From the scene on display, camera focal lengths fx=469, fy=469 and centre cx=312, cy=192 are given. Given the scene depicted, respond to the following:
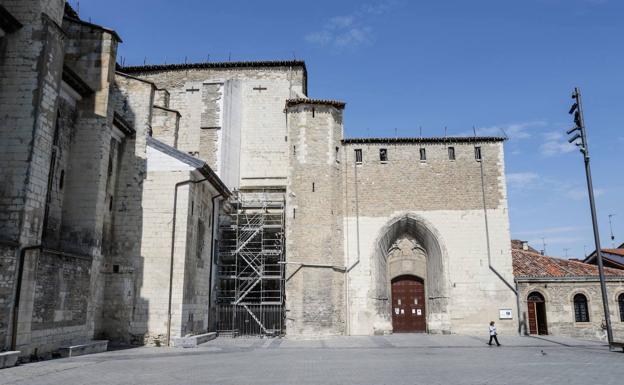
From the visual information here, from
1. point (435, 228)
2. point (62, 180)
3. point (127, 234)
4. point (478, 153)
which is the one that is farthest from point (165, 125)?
point (478, 153)

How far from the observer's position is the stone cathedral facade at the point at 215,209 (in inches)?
459

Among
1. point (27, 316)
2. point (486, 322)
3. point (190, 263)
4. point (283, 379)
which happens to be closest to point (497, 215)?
point (486, 322)

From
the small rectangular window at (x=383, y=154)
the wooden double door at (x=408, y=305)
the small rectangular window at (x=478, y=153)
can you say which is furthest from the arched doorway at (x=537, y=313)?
the small rectangular window at (x=383, y=154)

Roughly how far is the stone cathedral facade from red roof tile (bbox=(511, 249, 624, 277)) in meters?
1.51

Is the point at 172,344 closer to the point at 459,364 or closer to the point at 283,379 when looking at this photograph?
the point at 283,379

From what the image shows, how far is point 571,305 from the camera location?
22672 millimetres

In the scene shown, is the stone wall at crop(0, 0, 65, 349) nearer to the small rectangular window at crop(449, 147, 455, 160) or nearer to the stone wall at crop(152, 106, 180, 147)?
the stone wall at crop(152, 106, 180, 147)

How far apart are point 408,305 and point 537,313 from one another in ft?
20.3

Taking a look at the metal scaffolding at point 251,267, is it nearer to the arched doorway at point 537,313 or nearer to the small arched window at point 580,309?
the arched doorway at point 537,313

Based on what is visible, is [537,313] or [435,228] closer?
[537,313]

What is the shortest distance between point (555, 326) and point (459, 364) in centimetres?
1387

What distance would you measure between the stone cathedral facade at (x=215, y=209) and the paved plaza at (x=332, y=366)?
6.52ft

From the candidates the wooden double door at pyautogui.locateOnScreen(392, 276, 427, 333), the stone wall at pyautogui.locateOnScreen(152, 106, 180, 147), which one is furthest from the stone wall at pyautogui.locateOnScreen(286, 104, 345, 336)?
the stone wall at pyautogui.locateOnScreen(152, 106, 180, 147)

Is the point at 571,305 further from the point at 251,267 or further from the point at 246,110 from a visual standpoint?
the point at 246,110
